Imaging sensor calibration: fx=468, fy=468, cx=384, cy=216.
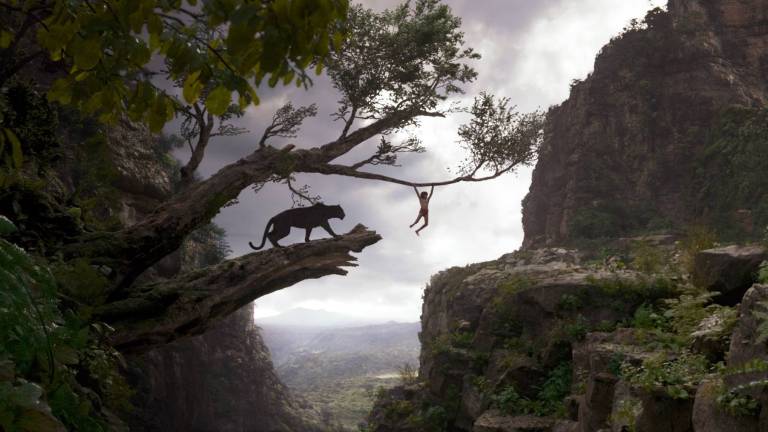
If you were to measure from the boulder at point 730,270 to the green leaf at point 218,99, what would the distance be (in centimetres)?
832

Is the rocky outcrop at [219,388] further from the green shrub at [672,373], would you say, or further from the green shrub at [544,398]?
the green shrub at [672,373]

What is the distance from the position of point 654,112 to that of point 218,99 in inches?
1843

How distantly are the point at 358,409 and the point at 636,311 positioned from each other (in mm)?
66370

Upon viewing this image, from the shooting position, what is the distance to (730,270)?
7.73 metres

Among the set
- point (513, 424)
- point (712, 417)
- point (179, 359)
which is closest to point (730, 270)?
point (712, 417)

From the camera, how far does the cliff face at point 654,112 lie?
38062mm

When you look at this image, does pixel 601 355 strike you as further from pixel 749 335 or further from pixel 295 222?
pixel 295 222

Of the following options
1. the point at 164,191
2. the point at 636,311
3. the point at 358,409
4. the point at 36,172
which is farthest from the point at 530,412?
the point at 358,409

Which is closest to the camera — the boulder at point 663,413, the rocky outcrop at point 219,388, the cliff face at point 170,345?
the boulder at point 663,413

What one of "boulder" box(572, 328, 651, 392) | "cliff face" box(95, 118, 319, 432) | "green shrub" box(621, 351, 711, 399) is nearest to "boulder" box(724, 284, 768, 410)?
"green shrub" box(621, 351, 711, 399)

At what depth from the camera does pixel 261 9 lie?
72.9 inches

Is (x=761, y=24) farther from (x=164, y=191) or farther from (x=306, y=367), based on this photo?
(x=306, y=367)

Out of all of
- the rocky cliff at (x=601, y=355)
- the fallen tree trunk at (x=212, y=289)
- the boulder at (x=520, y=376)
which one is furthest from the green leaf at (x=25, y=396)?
the boulder at (x=520, y=376)

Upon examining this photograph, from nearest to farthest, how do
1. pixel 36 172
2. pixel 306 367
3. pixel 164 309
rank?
pixel 164 309 < pixel 36 172 < pixel 306 367
